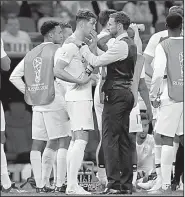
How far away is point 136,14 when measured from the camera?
18719 mm

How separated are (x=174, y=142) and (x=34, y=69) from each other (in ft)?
6.13

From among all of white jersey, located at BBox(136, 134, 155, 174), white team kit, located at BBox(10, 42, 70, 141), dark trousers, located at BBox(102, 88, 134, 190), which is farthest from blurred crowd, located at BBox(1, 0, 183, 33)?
dark trousers, located at BBox(102, 88, 134, 190)

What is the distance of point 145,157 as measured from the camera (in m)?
13.7

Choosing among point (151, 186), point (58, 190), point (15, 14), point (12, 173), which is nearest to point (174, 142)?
point (151, 186)

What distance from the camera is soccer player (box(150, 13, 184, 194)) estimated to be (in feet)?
37.6

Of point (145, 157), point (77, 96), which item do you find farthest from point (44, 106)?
point (145, 157)

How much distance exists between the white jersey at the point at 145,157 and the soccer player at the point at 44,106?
1896mm

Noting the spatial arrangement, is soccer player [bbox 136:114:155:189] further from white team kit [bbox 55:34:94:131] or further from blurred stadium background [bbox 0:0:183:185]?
white team kit [bbox 55:34:94:131]

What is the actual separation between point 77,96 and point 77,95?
11 millimetres

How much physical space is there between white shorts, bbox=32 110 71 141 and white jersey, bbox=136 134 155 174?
1.92m

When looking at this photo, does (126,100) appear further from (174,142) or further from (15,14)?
(15,14)

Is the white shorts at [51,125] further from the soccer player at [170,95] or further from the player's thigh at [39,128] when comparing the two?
the soccer player at [170,95]

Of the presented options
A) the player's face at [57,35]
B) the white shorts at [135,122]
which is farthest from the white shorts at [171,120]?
the player's face at [57,35]

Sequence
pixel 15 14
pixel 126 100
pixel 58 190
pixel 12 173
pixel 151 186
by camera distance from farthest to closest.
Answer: pixel 15 14 < pixel 12 173 < pixel 151 186 < pixel 58 190 < pixel 126 100
